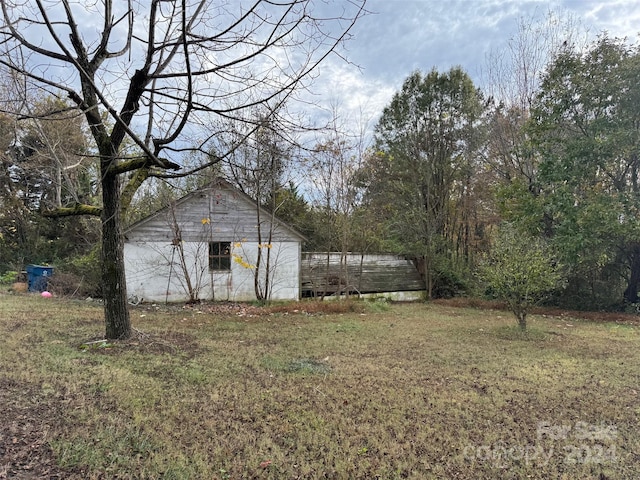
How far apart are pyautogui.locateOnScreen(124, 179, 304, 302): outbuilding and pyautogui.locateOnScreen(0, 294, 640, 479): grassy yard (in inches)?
228

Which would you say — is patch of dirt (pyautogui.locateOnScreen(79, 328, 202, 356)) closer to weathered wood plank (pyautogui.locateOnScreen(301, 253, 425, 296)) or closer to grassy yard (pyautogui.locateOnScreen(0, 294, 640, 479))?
grassy yard (pyautogui.locateOnScreen(0, 294, 640, 479))

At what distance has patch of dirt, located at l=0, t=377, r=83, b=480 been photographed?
249 centimetres

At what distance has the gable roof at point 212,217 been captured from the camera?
42.6 ft

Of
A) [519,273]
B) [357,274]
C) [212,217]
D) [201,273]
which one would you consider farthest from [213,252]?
[519,273]

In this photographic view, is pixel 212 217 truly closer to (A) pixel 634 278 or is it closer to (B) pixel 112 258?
(B) pixel 112 258

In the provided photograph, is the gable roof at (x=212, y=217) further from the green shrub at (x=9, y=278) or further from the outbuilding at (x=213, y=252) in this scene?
the green shrub at (x=9, y=278)

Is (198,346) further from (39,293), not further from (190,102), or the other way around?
(39,293)

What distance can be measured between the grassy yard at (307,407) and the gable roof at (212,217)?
600cm

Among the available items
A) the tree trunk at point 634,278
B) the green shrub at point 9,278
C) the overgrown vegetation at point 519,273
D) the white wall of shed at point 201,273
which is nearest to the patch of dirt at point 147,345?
the overgrown vegetation at point 519,273

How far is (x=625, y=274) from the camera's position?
13.9 metres

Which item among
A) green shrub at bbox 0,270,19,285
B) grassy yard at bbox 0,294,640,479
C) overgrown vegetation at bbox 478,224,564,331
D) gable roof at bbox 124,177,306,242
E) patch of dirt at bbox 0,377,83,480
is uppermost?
gable roof at bbox 124,177,306,242

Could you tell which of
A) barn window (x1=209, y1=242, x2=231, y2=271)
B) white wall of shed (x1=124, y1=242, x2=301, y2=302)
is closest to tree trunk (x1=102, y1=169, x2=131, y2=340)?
white wall of shed (x1=124, y1=242, x2=301, y2=302)

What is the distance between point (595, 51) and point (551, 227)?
18.9ft

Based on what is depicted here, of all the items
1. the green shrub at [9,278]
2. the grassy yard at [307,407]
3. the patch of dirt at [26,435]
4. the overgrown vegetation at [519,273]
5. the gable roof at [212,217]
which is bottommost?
the grassy yard at [307,407]
